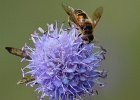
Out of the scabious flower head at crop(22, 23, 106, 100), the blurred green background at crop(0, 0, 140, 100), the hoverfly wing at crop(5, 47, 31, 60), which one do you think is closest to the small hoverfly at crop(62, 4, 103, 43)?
the scabious flower head at crop(22, 23, 106, 100)

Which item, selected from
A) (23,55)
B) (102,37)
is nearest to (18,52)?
(23,55)

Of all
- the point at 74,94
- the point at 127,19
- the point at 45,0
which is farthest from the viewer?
Result: the point at 45,0

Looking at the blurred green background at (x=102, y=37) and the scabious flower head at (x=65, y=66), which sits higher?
the blurred green background at (x=102, y=37)

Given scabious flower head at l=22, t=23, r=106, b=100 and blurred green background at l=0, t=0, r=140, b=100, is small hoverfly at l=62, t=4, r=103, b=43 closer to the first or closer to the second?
scabious flower head at l=22, t=23, r=106, b=100

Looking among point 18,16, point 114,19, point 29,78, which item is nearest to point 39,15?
point 18,16

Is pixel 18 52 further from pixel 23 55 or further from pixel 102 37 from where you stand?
pixel 102 37

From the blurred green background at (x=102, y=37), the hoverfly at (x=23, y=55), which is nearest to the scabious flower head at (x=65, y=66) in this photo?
the hoverfly at (x=23, y=55)

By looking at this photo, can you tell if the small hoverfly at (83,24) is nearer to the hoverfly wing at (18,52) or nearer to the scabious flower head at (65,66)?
the scabious flower head at (65,66)

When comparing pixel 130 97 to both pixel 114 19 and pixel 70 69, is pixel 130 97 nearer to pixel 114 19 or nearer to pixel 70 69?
pixel 114 19
